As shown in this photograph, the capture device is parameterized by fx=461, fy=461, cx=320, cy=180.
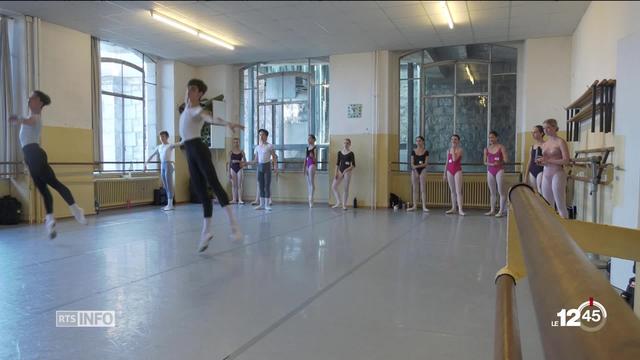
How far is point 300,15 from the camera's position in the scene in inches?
33.1

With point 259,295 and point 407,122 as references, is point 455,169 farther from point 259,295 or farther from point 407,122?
point 259,295

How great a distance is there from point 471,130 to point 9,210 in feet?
15.0

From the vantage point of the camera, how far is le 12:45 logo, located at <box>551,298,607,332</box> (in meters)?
0.23

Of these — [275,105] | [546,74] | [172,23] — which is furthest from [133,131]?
[172,23]

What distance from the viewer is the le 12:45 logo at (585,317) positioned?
0.23 m

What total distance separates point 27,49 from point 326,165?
3.85 meters

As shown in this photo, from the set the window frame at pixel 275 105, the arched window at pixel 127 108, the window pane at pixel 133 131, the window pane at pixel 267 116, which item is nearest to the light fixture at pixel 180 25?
the arched window at pixel 127 108

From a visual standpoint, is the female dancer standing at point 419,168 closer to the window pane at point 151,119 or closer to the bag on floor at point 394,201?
the bag on floor at point 394,201

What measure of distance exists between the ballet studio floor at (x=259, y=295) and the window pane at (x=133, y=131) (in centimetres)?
224

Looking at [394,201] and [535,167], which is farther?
[394,201]

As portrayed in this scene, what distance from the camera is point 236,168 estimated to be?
19.0ft

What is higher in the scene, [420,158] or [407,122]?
[407,122]

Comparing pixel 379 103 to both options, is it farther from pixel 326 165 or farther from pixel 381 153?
pixel 326 165

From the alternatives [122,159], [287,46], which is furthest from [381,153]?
[287,46]
